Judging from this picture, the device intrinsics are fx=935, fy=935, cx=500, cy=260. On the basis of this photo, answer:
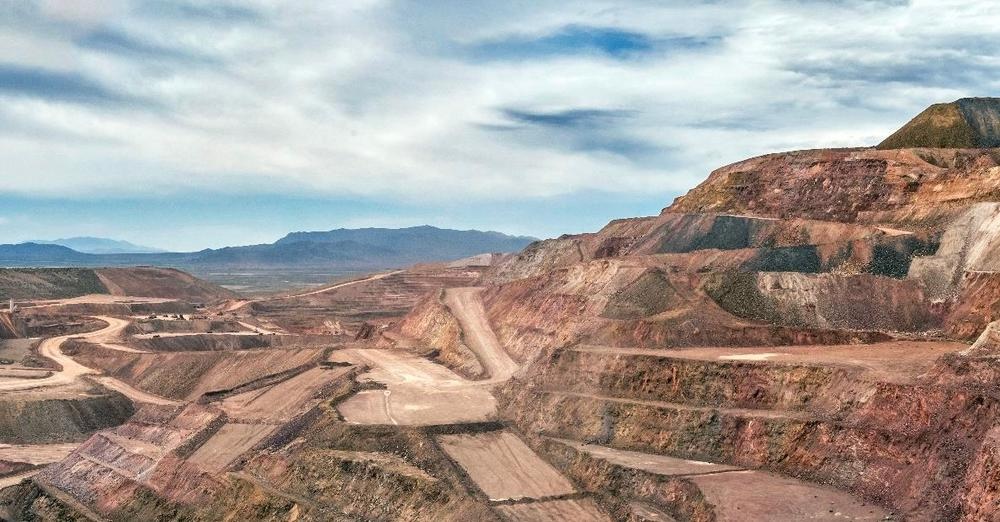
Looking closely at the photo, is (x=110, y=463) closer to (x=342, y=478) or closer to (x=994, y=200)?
(x=342, y=478)

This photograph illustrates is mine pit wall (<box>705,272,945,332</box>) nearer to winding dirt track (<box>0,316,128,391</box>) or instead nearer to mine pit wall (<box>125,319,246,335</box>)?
winding dirt track (<box>0,316,128,391</box>)

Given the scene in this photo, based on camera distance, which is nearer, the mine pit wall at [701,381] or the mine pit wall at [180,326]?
the mine pit wall at [701,381]

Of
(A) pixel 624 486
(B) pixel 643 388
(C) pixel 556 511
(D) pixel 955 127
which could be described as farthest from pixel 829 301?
(D) pixel 955 127

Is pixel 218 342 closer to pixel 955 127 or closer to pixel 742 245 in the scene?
pixel 742 245

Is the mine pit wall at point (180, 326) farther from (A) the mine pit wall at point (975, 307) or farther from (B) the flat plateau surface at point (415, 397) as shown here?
(A) the mine pit wall at point (975, 307)

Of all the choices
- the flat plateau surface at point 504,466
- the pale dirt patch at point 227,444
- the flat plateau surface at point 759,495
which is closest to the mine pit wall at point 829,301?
the flat plateau surface at point 504,466

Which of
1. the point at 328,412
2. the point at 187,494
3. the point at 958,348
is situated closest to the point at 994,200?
the point at 958,348

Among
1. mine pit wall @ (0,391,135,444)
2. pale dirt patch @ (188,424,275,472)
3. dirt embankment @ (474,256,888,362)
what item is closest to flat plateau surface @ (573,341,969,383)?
dirt embankment @ (474,256,888,362)
